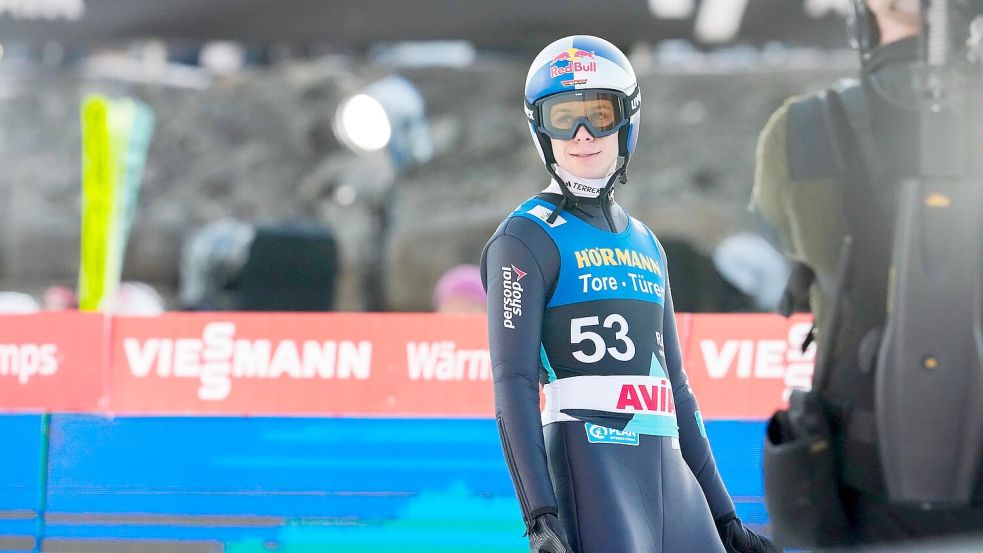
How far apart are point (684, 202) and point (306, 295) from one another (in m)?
4.46

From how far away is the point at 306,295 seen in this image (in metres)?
8.23

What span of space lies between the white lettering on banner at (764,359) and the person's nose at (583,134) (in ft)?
6.58

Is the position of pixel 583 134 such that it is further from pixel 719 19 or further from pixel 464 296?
pixel 719 19

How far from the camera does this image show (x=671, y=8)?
9031 mm

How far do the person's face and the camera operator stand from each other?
0.64 m

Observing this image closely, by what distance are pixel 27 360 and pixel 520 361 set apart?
3.03 metres

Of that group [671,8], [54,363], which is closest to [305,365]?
[54,363]

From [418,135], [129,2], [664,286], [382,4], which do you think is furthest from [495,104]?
[664,286]

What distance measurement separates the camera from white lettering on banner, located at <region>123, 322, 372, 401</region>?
4695 millimetres

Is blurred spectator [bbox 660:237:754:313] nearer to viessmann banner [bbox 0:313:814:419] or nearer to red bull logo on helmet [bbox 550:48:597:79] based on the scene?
viessmann banner [bbox 0:313:814:419]

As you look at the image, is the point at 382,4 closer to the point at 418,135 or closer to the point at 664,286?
the point at 418,135

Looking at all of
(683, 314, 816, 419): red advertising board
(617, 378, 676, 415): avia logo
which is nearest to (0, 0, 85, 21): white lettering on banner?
(683, 314, 816, 419): red advertising board

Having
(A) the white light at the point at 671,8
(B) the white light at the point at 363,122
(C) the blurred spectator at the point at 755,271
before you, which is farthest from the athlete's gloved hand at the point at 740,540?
→ (B) the white light at the point at 363,122

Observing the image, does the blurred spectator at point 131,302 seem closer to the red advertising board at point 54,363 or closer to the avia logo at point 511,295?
the red advertising board at point 54,363
